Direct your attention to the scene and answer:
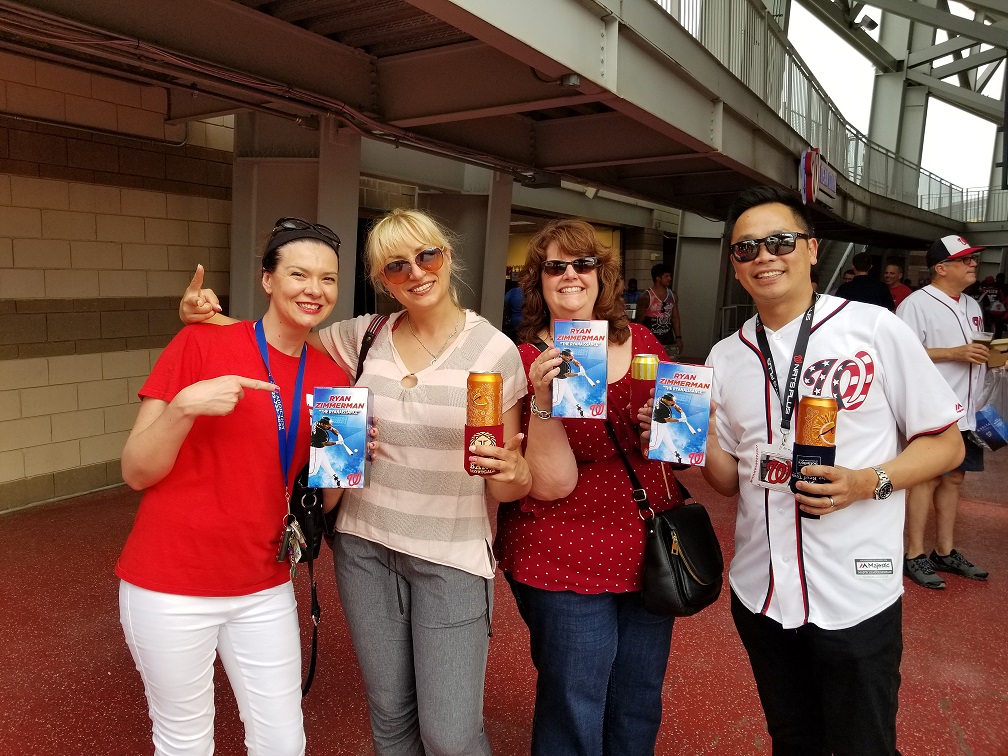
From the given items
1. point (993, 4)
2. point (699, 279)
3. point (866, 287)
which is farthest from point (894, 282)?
point (993, 4)

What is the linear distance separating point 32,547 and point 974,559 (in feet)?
18.7

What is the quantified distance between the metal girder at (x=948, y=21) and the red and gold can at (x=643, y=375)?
15.9 metres

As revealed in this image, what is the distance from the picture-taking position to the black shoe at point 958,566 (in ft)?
13.1

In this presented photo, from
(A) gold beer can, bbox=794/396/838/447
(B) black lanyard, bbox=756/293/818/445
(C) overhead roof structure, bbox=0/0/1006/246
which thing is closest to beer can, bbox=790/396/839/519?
(A) gold beer can, bbox=794/396/838/447

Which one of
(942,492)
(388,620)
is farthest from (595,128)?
(388,620)

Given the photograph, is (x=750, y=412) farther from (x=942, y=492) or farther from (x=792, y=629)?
(x=942, y=492)

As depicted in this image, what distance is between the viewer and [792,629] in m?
1.65

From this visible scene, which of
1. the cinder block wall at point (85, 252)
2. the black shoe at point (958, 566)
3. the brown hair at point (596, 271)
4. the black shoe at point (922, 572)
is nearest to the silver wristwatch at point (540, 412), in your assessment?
the brown hair at point (596, 271)

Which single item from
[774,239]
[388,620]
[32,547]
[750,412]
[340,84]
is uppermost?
[340,84]

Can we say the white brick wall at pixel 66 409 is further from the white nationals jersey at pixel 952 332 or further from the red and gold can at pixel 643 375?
the white nationals jersey at pixel 952 332

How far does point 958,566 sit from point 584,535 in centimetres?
345

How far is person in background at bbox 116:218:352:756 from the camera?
1.55 meters

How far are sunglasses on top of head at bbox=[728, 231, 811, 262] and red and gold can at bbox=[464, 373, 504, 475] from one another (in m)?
0.69

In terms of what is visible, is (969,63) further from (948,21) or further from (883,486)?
(883,486)
